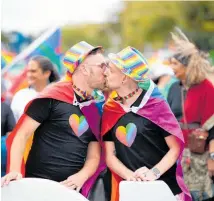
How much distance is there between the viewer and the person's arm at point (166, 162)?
12.7ft

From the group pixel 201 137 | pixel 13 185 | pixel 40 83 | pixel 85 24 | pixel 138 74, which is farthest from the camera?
pixel 85 24

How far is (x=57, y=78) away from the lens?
617 cm

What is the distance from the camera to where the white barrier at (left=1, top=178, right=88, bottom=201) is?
350 centimetres

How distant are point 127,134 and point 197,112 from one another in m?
1.41

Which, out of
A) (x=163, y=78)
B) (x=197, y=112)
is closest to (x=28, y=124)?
(x=197, y=112)

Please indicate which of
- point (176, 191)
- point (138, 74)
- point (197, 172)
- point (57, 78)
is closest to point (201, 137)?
point (197, 172)

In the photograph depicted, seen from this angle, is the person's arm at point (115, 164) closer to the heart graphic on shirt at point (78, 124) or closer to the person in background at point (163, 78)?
the heart graphic on shirt at point (78, 124)

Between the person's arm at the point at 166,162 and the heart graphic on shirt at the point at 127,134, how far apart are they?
0.21 meters

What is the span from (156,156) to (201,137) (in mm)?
1104

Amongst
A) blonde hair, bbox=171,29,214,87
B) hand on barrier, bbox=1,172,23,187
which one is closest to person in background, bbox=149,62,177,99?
blonde hair, bbox=171,29,214,87

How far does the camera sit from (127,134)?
156 inches

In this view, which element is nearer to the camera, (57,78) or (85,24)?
(57,78)

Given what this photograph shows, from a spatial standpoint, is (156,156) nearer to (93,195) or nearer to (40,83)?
(93,195)

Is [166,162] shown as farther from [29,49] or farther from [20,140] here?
[29,49]
